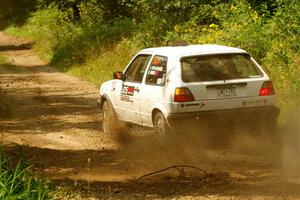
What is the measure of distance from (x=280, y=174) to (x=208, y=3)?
12537 mm

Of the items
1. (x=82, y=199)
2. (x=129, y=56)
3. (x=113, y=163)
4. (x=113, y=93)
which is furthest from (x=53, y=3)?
(x=82, y=199)

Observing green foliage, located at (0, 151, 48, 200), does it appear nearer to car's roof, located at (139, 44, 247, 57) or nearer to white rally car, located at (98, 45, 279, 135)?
white rally car, located at (98, 45, 279, 135)

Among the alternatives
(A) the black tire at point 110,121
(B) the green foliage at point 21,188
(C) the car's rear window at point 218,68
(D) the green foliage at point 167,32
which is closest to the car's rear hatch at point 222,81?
(C) the car's rear window at point 218,68

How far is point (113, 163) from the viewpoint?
9.70 metres

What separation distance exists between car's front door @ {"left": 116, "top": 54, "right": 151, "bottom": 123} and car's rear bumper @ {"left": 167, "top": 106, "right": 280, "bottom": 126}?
54.7 inches

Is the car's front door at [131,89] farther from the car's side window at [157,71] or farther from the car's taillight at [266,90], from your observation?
the car's taillight at [266,90]

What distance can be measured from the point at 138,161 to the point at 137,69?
197 centimetres

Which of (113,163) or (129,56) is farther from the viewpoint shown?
(129,56)

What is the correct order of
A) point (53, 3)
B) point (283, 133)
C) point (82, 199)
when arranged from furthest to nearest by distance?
point (53, 3) → point (283, 133) → point (82, 199)

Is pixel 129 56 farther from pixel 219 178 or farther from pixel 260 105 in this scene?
pixel 219 178

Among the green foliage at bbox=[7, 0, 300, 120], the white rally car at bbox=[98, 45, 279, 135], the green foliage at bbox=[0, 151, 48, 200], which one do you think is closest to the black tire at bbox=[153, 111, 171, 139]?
the white rally car at bbox=[98, 45, 279, 135]

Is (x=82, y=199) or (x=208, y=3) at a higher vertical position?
(x=208, y=3)

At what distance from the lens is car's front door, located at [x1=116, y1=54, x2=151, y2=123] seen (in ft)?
35.6

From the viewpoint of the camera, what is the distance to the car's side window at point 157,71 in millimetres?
10102
